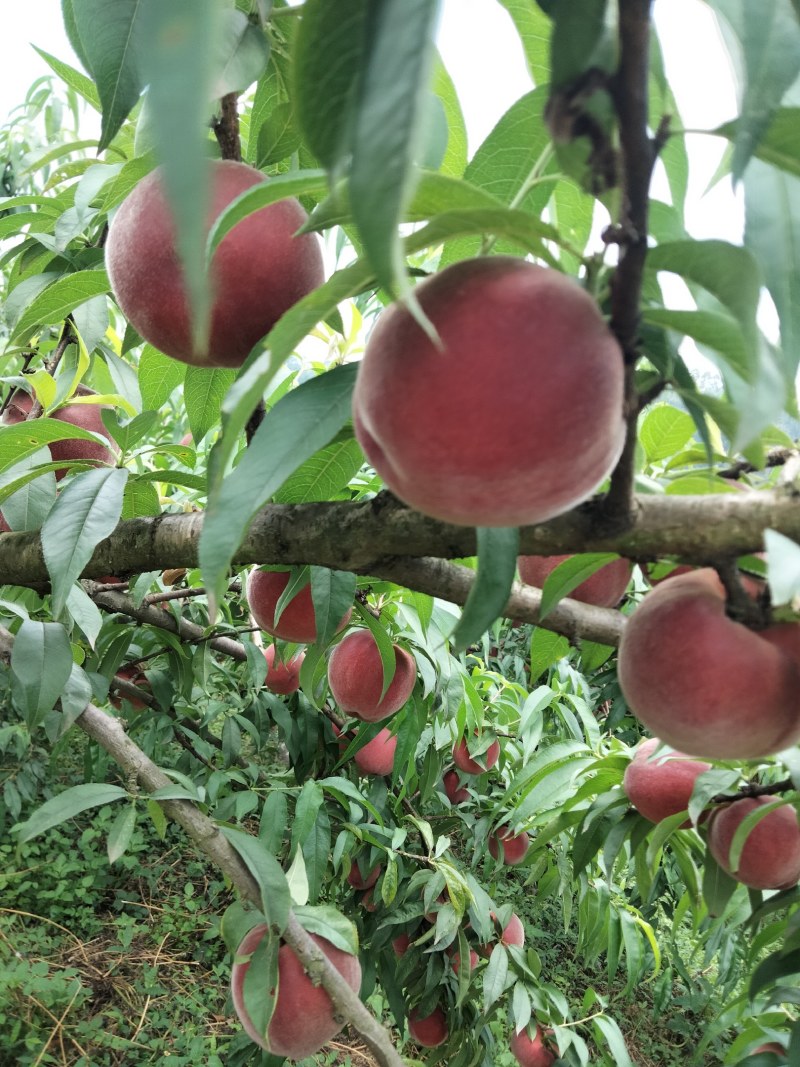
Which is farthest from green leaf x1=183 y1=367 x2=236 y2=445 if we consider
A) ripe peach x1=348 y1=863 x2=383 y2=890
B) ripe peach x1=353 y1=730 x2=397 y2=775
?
ripe peach x1=348 y1=863 x2=383 y2=890

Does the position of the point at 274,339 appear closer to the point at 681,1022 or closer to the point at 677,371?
the point at 677,371

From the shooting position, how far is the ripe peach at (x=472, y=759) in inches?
59.6

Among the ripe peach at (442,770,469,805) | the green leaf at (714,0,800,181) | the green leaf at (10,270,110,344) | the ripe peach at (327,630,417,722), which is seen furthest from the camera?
the ripe peach at (442,770,469,805)

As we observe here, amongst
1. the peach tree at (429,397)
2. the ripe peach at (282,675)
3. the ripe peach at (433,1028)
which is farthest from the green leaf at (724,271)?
the ripe peach at (433,1028)

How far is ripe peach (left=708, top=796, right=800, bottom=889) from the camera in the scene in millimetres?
717

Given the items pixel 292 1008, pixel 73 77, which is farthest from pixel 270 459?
pixel 292 1008

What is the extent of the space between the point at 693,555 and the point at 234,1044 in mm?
1548

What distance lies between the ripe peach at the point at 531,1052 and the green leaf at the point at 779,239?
1.45 meters

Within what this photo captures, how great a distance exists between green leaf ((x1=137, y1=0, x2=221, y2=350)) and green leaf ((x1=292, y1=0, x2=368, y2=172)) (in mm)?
88

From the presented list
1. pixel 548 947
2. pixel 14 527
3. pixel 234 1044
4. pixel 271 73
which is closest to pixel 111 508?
pixel 14 527

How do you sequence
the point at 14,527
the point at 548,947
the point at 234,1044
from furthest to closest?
1. the point at 548,947
2. the point at 234,1044
3. the point at 14,527

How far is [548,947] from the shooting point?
2799 millimetres

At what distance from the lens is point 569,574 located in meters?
0.44

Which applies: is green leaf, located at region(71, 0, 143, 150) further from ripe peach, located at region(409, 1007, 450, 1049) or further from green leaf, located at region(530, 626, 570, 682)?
ripe peach, located at region(409, 1007, 450, 1049)
